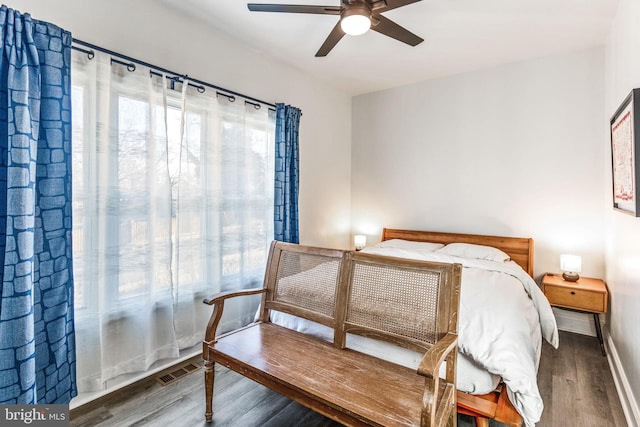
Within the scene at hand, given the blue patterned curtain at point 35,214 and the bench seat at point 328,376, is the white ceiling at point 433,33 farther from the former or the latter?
the bench seat at point 328,376

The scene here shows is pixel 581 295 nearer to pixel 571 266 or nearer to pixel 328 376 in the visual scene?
pixel 571 266

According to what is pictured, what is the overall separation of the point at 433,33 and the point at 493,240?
2.16 m

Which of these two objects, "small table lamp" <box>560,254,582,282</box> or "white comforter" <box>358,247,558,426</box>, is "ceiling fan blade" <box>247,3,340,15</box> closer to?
"white comforter" <box>358,247,558,426</box>

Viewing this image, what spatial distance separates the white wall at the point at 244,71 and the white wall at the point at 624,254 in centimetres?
274

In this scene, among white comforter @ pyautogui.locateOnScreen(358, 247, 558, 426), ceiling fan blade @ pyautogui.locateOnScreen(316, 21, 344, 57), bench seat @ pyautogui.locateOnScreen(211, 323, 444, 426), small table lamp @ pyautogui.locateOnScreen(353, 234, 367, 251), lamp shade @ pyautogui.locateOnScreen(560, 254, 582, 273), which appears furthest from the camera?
small table lamp @ pyautogui.locateOnScreen(353, 234, 367, 251)

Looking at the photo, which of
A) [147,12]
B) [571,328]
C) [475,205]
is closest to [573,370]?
[571,328]

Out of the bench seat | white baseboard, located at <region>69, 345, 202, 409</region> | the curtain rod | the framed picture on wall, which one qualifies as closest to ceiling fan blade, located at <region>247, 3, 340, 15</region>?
the curtain rod

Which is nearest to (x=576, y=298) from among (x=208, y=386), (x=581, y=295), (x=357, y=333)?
(x=581, y=295)

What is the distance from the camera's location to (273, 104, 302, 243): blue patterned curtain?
3.25 metres

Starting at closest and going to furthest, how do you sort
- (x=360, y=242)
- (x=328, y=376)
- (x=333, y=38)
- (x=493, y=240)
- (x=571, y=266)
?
(x=328, y=376), (x=333, y=38), (x=571, y=266), (x=493, y=240), (x=360, y=242)

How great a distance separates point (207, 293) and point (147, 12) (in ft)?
7.10

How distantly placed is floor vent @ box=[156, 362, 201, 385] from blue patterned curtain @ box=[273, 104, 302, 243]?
1.31m

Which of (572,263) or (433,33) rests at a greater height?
(433,33)

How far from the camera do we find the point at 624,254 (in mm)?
2225
